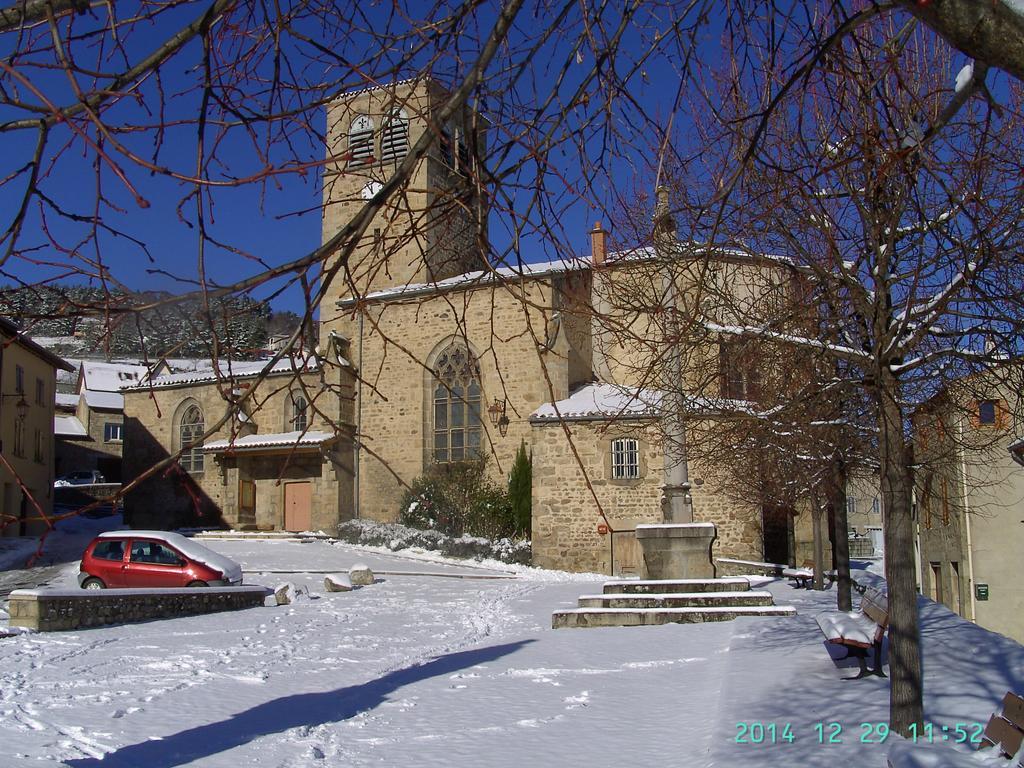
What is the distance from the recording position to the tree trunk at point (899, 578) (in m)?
5.97

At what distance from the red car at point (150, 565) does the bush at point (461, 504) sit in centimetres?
912

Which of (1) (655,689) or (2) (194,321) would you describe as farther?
(1) (655,689)

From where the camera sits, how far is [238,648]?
11.5 metres

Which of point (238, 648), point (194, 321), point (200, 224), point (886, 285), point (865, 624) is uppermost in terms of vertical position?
point (886, 285)

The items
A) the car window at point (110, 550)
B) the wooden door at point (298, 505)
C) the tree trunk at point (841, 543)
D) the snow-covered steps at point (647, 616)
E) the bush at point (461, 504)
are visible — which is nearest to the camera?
the snow-covered steps at point (647, 616)

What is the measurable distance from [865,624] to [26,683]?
8261 millimetres

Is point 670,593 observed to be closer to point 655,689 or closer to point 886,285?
point 655,689

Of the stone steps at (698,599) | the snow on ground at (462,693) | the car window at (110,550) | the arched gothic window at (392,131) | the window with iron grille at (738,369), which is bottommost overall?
the snow on ground at (462,693)

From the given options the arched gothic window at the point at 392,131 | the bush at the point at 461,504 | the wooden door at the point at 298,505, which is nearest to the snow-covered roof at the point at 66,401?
the wooden door at the point at 298,505

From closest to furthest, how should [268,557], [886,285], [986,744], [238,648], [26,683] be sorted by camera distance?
[986,744], [886,285], [26,683], [238,648], [268,557]

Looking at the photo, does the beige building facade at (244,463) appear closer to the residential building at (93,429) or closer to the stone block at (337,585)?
the stone block at (337,585)

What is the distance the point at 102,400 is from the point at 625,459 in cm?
4087

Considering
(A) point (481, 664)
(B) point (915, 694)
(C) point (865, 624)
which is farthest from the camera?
(A) point (481, 664)

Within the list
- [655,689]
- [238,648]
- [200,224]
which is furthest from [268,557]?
[200,224]
